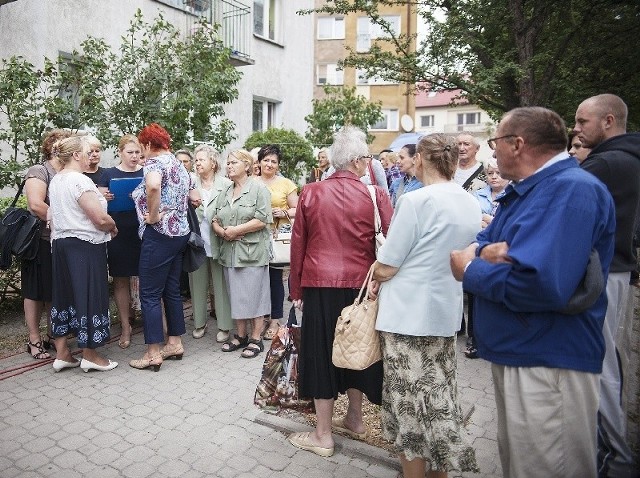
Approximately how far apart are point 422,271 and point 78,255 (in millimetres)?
3251

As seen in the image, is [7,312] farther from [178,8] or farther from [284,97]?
[284,97]

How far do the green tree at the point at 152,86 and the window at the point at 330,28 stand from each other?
2587cm

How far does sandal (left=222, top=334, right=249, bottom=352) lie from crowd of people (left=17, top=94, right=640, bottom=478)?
0.07ft

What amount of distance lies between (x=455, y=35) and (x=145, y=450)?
8938mm

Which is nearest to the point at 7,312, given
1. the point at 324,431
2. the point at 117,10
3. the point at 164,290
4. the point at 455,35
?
the point at 164,290

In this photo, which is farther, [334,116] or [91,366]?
[334,116]

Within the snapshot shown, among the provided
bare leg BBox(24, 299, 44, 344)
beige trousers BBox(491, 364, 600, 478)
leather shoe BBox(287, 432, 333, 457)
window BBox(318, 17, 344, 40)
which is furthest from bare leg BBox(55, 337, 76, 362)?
window BBox(318, 17, 344, 40)

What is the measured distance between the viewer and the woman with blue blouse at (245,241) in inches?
217

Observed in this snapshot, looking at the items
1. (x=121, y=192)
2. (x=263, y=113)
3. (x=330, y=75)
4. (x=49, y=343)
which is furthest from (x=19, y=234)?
(x=330, y=75)

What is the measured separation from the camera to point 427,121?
56625mm

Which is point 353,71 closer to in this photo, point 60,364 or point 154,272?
point 154,272

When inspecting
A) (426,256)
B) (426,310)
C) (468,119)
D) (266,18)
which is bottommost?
(426,310)

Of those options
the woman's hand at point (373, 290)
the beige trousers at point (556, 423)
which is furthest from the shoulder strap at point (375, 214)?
the beige trousers at point (556, 423)

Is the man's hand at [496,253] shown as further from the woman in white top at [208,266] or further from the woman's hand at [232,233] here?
the woman in white top at [208,266]
